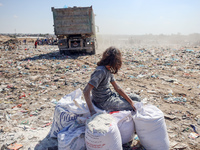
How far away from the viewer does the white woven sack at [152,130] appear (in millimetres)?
1824

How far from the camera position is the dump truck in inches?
360

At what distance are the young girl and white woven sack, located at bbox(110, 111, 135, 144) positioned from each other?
15 cm

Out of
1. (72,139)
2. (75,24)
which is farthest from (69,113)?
(75,24)

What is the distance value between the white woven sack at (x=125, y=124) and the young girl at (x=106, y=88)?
0.49ft

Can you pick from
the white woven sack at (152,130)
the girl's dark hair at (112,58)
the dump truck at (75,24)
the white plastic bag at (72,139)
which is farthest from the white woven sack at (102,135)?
the dump truck at (75,24)

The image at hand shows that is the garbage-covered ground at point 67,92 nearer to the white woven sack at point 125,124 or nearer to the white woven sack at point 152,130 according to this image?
the white woven sack at point 152,130

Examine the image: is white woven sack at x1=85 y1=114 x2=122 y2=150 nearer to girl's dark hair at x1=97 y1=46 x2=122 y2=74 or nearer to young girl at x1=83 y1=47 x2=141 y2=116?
Answer: young girl at x1=83 y1=47 x2=141 y2=116

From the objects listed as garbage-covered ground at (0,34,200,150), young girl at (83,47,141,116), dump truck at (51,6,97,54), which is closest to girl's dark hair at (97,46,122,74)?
young girl at (83,47,141,116)

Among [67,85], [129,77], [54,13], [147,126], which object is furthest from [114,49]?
[54,13]

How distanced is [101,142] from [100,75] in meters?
0.74

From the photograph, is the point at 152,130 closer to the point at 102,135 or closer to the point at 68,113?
the point at 102,135

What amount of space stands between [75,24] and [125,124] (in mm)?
8389

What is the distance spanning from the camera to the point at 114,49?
6.51 feet

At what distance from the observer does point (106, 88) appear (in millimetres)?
2123
